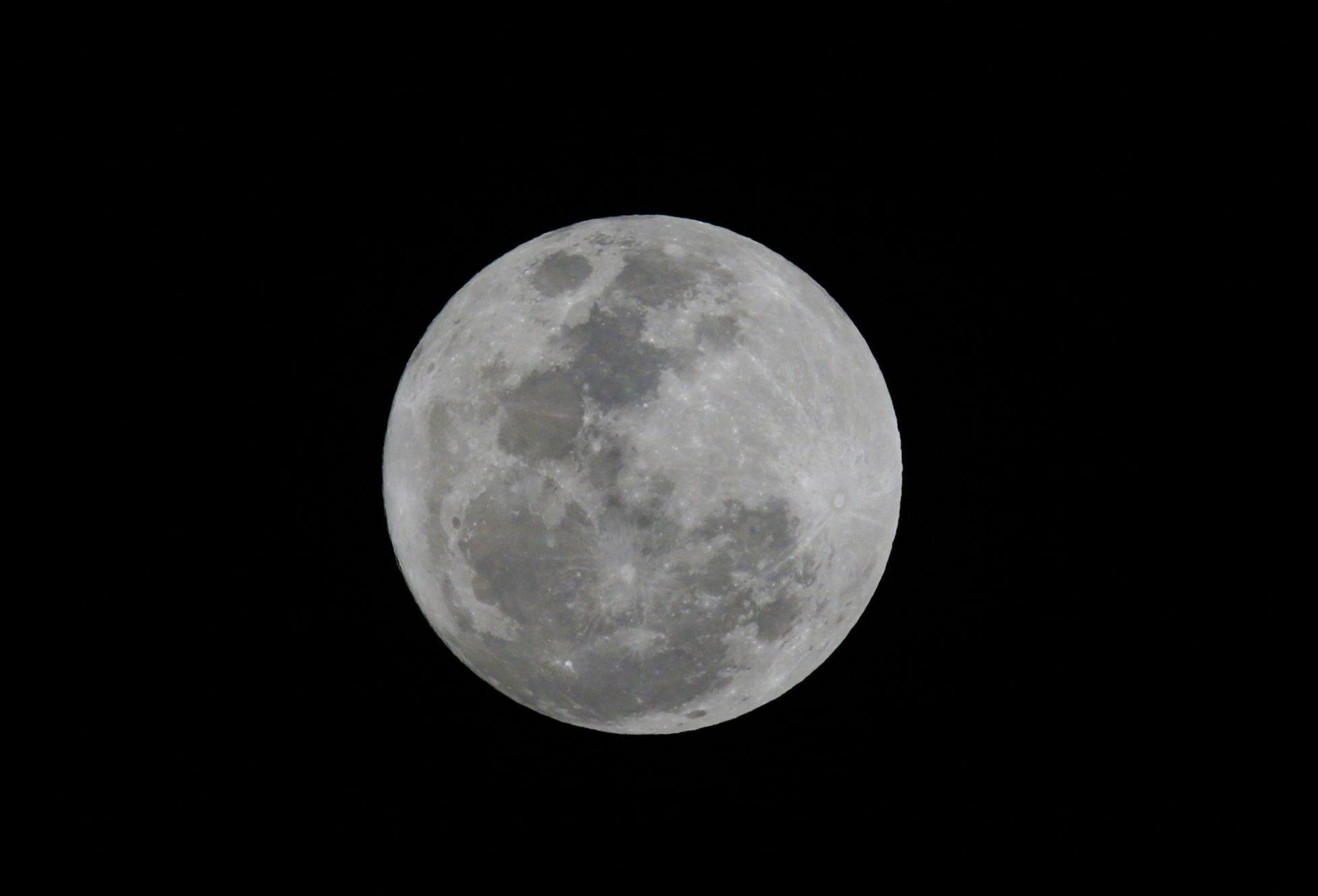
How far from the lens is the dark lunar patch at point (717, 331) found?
478 cm

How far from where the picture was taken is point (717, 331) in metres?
4.82

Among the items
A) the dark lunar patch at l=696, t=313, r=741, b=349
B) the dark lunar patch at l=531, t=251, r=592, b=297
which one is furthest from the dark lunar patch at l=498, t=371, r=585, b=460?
the dark lunar patch at l=696, t=313, r=741, b=349

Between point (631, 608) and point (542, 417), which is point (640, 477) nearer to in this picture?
point (542, 417)

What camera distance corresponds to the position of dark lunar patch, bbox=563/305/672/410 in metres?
4.60

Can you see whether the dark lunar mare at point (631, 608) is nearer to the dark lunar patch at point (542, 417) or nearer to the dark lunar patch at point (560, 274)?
the dark lunar patch at point (542, 417)

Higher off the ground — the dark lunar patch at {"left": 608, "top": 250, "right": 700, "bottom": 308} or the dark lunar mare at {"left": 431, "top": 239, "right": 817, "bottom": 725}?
the dark lunar patch at {"left": 608, "top": 250, "right": 700, "bottom": 308}

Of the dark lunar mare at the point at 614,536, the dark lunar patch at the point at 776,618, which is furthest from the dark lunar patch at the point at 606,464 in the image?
the dark lunar patch at the point at 776,618

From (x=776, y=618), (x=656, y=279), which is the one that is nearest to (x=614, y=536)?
(x=776, y=618)

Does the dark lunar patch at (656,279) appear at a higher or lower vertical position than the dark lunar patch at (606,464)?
higher

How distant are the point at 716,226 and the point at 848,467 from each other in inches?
67.4

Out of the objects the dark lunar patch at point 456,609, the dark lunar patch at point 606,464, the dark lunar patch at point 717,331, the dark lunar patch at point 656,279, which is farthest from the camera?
the dark lunar patch at point 456,609

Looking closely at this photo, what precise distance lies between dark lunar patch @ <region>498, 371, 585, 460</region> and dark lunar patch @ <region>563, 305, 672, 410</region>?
77mm

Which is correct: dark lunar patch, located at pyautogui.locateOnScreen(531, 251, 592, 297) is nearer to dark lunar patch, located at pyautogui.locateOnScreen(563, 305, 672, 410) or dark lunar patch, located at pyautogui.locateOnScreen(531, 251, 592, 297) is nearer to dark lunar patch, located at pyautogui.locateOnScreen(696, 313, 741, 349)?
dark lunar patch, located at pyautogui.locateOnScreen(563, 305, 672, 410)

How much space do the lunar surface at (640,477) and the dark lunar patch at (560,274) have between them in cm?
1
